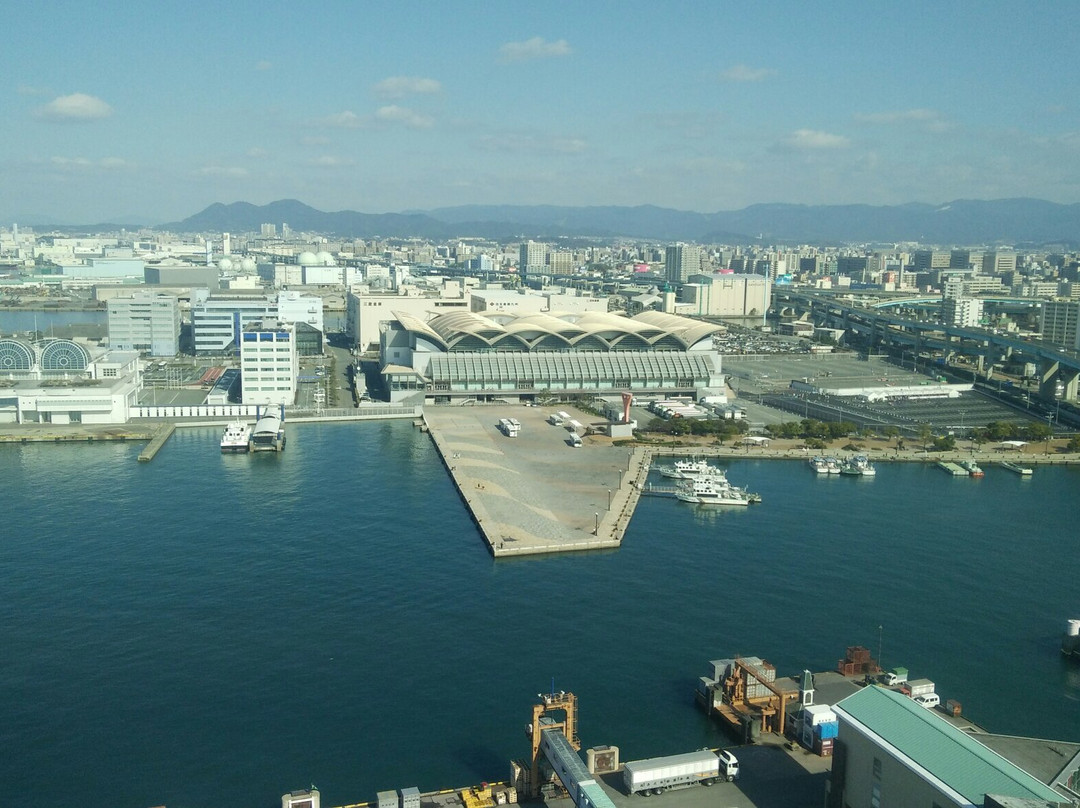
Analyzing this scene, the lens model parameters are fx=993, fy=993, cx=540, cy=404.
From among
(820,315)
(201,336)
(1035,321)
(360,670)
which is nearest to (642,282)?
(820,315)

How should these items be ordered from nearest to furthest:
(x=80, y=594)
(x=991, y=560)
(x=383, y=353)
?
(x=80, y=594) → (x=991, y=560) → (x=383, y=353)

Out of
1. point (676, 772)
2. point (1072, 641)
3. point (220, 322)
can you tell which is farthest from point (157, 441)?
point (1072, 641)

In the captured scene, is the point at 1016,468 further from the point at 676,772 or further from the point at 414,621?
the point at 676,772

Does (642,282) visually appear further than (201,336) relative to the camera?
Yes

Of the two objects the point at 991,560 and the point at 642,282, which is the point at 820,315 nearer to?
the point at 642,282

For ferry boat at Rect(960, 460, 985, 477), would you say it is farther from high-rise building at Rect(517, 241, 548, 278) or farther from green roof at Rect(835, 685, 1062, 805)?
high-rise building at Rect(517, 241, 548, 278)
